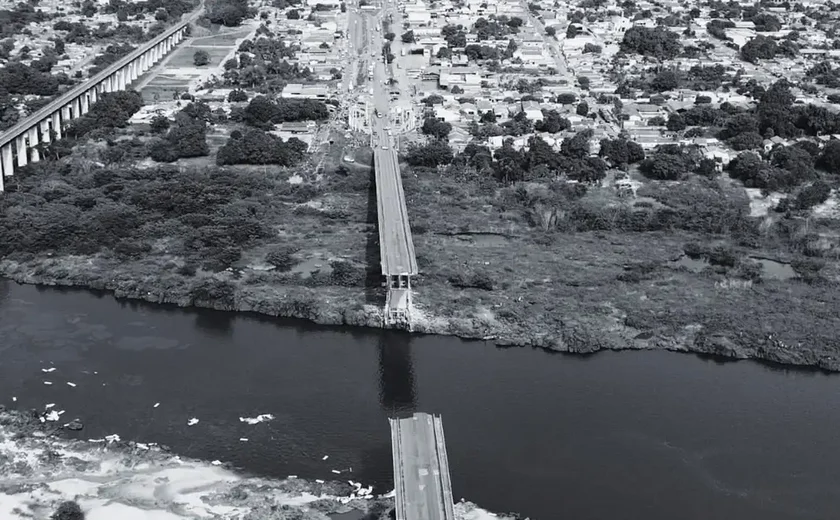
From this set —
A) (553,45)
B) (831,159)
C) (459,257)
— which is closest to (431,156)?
(459,257)

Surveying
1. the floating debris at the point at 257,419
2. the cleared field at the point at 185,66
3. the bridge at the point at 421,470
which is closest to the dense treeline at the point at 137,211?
the floating debris at the point at 257,419

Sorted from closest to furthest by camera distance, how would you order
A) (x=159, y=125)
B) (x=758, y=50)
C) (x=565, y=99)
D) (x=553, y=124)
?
1. (x=159, y=125)
2. (x=553, y=124)
3. (x=565, y=99)
4. (x=758, y=50)

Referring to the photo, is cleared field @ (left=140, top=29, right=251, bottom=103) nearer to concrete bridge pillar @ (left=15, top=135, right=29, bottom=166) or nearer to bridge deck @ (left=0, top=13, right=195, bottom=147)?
bridge deck @ (left=0, top=13, right=195, bottom=147)

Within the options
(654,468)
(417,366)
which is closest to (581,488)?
(654,468)

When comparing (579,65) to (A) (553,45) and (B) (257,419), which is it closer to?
(A) (553,45)

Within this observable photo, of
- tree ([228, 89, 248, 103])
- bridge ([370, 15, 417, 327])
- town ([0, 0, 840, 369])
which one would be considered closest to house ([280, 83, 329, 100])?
town ([0, 0, 840, 369])

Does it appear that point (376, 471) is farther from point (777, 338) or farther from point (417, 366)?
point (777, 338)

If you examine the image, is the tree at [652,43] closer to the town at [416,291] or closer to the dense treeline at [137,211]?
the town at [416,291]
